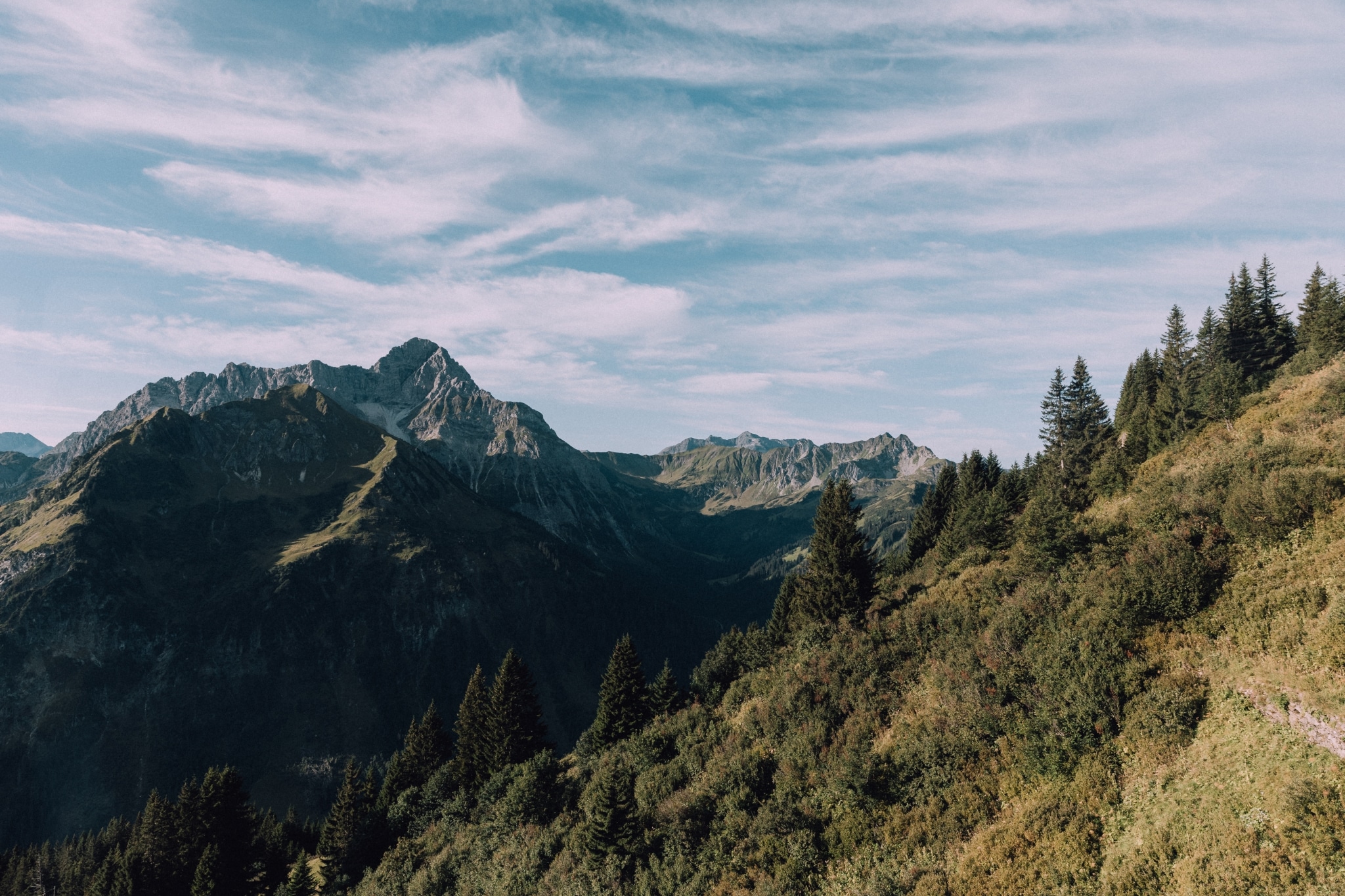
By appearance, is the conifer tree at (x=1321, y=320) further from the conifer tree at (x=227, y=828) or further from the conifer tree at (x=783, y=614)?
the conifer tree at (x=227, y=828)

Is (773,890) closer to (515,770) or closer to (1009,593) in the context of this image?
(1009,593)

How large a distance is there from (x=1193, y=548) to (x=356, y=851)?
67121mm

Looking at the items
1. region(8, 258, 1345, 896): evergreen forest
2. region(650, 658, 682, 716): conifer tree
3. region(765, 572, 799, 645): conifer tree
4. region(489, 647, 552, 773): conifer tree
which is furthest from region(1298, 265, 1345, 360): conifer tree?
region(489, 647, 552, 773): conifer tree

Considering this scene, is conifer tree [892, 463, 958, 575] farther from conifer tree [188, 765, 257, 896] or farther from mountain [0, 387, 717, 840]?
mountain [0, 387, 717, 840]

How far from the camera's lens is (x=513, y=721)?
59.4 metres

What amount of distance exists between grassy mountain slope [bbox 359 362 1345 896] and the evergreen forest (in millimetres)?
135

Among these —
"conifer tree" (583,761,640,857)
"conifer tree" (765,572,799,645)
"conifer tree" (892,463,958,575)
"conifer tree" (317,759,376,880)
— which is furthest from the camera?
"conifer tree" (892,463,958,575)

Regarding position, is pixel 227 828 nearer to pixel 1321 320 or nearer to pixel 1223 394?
pixel 1223 394

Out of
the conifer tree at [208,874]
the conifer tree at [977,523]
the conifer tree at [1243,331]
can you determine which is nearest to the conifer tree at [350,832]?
the conifer tree at [208,874]

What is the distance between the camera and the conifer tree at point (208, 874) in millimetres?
55281

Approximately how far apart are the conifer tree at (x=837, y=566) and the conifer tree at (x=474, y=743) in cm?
3416

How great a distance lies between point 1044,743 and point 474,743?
53419mm

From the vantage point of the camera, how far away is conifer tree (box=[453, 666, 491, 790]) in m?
59.1

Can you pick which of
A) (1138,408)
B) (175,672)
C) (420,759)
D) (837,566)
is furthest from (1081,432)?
(175,672)
